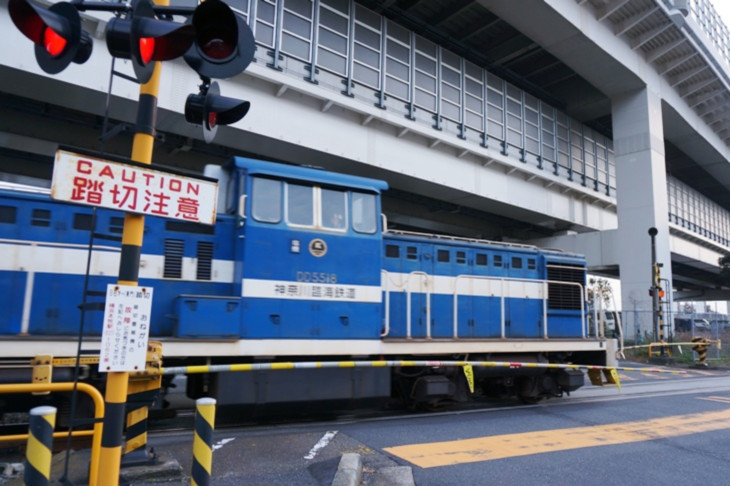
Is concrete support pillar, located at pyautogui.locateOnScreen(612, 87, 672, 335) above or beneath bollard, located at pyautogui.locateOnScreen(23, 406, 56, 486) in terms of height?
above

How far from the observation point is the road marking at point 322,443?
5484 millimetres

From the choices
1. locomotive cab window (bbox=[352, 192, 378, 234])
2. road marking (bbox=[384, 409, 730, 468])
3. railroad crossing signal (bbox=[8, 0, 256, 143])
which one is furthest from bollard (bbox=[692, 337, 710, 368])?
railroad crossing signal (bbox=[8, 0, 256, 143])

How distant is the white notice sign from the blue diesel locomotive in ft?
4.87

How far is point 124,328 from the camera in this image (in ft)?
10.9

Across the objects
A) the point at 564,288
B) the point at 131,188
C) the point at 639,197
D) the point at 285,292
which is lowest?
the point at 285,292

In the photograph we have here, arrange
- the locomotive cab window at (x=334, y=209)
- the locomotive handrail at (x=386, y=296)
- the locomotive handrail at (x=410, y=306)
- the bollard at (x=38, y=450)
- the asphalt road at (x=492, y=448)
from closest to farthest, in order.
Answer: the bollard at (x=38, y=450), the asphalt road at (x=492, y=448), the locomotive cab window at (x=334, y=209), the locomotive handrail at (x=386, y=296), the locomotive handrail at (x=410, y=306)

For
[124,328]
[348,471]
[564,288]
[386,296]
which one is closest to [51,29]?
[124,328]

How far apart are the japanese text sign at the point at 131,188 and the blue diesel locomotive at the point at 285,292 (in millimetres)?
1528

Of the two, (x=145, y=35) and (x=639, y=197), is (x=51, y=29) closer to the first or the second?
(x=145, y=35)

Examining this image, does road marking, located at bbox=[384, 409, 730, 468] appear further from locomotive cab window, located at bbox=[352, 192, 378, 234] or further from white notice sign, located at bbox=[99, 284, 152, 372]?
white notice sign, located at bbox=[99, 284, 152, 372]

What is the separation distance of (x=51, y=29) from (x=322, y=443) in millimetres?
4948

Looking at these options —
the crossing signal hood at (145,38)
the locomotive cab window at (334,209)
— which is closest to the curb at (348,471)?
the locomotive cab window at (334,209)

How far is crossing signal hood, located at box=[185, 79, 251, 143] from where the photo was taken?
3.93 m

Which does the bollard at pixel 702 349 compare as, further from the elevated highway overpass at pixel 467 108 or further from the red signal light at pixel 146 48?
the red signal light at pixel 146 48
